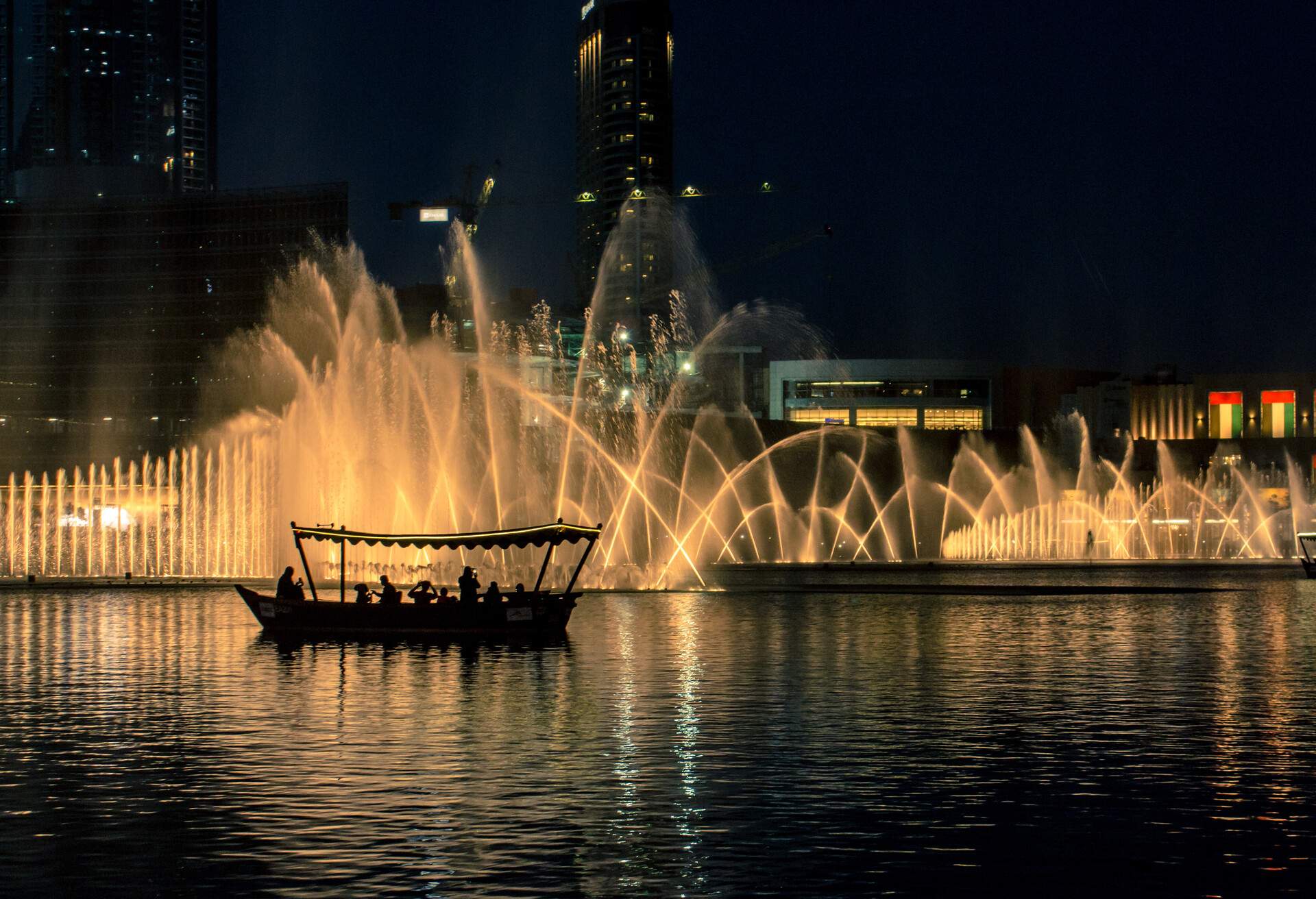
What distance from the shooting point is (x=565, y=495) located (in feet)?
316

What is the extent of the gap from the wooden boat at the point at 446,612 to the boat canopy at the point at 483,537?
31 millimetres

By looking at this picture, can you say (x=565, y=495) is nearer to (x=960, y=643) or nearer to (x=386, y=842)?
(x=960, y=643)

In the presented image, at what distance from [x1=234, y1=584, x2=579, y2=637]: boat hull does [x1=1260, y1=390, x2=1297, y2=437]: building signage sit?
160m

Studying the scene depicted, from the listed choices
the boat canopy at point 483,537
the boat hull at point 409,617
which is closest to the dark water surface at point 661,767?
the boat hull at point 409,617

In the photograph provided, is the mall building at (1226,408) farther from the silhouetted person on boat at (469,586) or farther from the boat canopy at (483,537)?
the silhouetted person on boat at (469,586)

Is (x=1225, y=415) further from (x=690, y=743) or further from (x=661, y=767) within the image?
(x=661, y=767)

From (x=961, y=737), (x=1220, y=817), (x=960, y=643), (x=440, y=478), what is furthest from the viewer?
(x=440, y=478)

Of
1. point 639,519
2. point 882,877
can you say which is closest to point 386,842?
point 882,877

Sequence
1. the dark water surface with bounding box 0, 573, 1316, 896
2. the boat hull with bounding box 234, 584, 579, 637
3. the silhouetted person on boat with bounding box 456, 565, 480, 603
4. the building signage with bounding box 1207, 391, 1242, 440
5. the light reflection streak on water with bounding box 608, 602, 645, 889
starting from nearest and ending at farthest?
the dark water surface with bounding box 0, 573, 1316, 896 < the light reflection streak on water with bounding box 608, 602, 645, 889 < the boat hull with bounding box 234, 584, 579, 637 < the silhouetted person on boat with bounding box 456, 565, 480, 603 < the building signage with bounding box 1207, 391, 1242, 440

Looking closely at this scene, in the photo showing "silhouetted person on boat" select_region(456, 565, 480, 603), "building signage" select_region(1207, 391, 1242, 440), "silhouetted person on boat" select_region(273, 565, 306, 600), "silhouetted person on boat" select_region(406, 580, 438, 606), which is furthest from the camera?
"building signage" select_region(1207, 391, 1242, 440)

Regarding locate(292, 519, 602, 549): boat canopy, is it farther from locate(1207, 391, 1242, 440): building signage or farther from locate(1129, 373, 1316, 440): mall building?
locate(1207, 391, 1242, 440): building signage

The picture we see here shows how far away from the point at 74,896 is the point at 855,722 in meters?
16.8

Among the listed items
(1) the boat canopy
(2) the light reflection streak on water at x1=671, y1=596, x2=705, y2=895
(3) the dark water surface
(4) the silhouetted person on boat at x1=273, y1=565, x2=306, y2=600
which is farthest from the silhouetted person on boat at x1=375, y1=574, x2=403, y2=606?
(2) the light reflection streak on water at x1=671, y1=596, x2=705, y2=895

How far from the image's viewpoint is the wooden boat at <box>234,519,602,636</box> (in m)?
48.2
